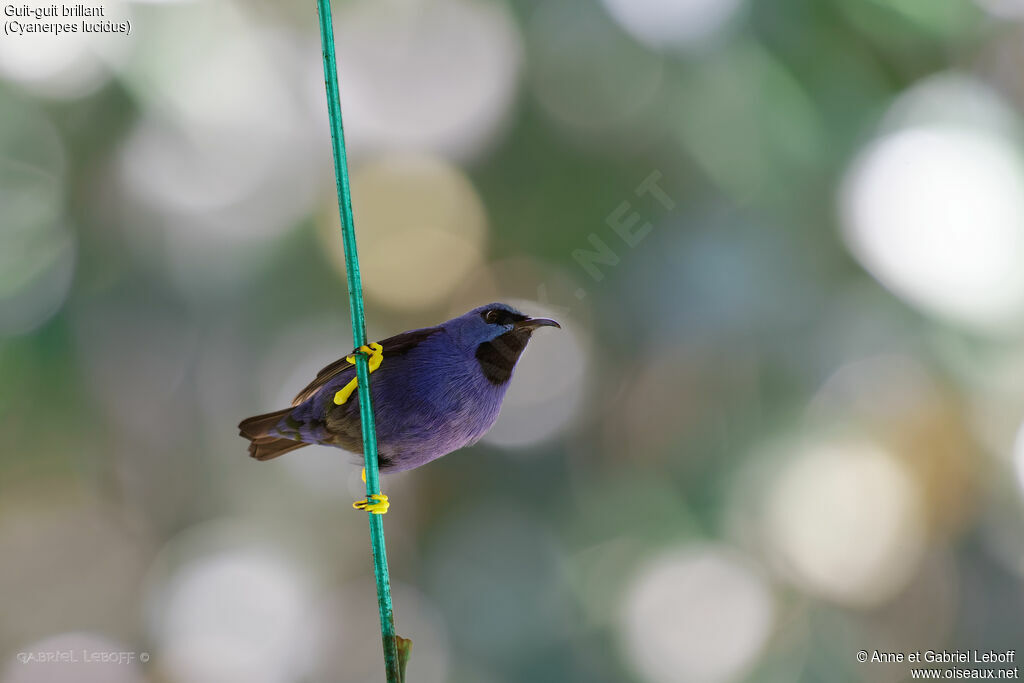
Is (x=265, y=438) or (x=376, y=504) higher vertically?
(x=265, y=438)

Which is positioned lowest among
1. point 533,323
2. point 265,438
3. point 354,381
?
point 265,438

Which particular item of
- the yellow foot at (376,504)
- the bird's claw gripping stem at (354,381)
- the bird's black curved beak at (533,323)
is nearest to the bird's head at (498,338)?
the bird's black curved beak at (533,323)

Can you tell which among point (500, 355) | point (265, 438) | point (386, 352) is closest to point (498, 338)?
point (500, 355)

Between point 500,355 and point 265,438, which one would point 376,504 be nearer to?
point 500,355

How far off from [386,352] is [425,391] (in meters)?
0.29

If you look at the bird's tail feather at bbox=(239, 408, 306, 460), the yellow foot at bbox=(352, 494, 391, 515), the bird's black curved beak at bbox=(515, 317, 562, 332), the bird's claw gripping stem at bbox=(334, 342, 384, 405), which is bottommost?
the yellow foot at bbox=(352, 494, 391, 515)

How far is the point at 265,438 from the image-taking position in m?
3.17

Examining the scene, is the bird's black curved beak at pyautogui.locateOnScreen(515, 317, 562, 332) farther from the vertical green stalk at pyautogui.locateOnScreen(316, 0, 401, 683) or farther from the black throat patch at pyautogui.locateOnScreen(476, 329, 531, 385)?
the vertical green stalk at pyautogui.locateOnScreen(316, 0, 401, 683)

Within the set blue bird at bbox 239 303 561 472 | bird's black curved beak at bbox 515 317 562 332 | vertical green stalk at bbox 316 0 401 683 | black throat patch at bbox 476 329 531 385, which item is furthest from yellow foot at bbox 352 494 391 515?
bird's black curved beak at bbox 515 317 562 332

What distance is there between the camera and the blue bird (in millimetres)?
2729

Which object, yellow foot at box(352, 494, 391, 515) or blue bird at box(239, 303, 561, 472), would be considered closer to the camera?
yellow foot at box(352, 494, 391, 515)

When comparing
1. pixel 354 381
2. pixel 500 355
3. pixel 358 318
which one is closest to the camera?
pixel 358 318

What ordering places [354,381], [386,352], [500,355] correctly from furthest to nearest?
1. [386,352]
2. [500,355]
3. [354,381]

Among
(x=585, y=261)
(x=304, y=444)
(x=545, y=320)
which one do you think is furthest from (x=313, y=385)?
(x=585, y=261)
